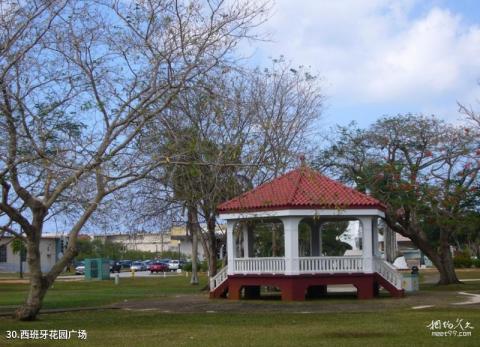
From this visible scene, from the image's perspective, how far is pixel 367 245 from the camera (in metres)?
29.3

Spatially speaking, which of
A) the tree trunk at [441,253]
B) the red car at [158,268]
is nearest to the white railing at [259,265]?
the tree trunk at [441,253]

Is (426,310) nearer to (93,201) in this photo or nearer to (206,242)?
(93,201)

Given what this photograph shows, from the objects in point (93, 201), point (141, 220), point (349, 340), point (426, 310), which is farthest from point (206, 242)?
point (349, 340)

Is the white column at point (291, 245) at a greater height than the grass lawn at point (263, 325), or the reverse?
the white column at point (291, 245)

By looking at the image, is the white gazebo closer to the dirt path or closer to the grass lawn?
the dirt path

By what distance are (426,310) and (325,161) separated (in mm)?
16363

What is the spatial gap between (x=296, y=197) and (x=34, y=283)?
38.5ft

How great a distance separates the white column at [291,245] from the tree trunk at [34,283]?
10726 millimetres

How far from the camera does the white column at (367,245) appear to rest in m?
29.1

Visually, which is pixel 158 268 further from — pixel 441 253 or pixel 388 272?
pixel 388 272

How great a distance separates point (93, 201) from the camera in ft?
61.2

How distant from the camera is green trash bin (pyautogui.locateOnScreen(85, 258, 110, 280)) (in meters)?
63.9

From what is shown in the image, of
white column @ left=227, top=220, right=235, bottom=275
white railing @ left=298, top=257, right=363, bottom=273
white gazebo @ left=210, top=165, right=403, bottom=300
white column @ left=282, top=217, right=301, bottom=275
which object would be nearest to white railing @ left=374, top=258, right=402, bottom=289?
white gazebo @ left=210, top=165, right=403, bottom=300

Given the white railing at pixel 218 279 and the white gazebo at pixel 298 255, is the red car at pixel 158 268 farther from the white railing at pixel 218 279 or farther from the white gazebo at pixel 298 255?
the white gazebo at pixel 298 255
